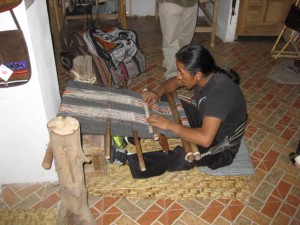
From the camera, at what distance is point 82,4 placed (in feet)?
17.9

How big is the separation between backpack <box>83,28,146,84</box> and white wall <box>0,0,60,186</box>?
4.45ft

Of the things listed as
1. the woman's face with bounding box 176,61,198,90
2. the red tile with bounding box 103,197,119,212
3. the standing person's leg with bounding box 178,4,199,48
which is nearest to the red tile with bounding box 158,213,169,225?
the red tile with bounding box 103,197,119,212

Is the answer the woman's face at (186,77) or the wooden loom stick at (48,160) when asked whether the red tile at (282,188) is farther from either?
the wooden loom stick at (48,160)

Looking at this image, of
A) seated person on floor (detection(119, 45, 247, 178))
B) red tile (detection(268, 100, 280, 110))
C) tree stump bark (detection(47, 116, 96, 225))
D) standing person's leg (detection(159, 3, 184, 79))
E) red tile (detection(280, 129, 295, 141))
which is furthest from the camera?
red tile (detection(268, 100, 280, 110))

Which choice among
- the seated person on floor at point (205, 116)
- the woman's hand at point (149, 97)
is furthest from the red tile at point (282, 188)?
the woman's hand at point (149, 97)

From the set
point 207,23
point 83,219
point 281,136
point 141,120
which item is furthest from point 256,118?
point 207,23

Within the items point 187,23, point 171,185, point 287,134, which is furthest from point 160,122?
point 187,23

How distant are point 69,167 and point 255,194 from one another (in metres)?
1.65

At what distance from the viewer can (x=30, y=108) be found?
2199 mm

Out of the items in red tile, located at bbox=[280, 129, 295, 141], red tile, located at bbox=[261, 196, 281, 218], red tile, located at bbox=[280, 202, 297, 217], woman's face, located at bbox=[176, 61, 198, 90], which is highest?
woman's face, located at bbox=[176, 61, 198, 90]

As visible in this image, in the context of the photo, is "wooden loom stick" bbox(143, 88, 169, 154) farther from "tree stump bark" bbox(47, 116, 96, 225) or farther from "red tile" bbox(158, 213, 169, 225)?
"red tile" bbox(158, 213, 169, 225)

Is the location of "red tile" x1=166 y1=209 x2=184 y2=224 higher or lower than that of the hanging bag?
lower

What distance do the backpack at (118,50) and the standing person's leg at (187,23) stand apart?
24.6 inches

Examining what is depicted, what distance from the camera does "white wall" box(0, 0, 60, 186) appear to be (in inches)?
77.9
